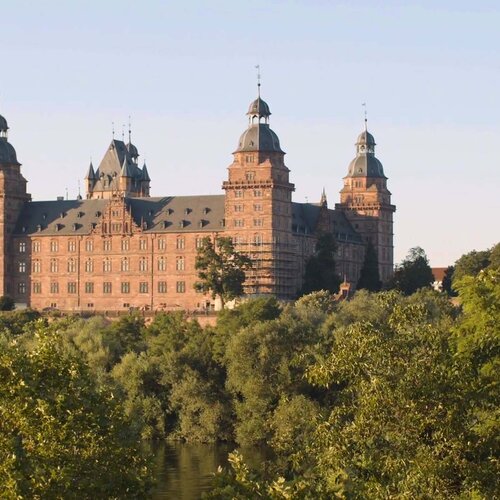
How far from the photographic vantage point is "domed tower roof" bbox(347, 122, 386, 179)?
160m

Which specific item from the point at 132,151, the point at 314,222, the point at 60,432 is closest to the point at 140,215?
the point at 314,222

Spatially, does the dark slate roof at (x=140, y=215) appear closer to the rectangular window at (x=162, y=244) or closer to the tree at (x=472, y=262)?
the rectangular window at (x=162, y=244)

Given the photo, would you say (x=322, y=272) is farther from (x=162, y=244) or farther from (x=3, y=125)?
(x=3, y=125)

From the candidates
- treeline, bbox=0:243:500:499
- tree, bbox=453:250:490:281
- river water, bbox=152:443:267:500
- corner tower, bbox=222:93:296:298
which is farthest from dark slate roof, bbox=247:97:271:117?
treeline, bbox=0:243:500:499

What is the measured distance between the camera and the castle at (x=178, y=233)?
14150 cm

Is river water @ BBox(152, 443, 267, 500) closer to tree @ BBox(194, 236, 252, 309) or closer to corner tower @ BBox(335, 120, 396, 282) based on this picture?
tree @ BBox(194, 236, 252, 309)

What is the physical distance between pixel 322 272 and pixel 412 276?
33.1ft

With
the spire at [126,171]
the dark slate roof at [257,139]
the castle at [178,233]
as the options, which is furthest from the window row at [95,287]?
the spire at [126,171]

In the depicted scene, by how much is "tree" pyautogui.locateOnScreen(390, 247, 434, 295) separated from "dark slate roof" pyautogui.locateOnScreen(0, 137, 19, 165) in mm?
39480

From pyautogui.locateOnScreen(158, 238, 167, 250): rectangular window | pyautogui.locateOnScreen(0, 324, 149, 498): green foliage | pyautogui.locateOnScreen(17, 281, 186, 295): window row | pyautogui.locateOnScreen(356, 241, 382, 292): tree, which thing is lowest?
pyautogui.locateOnScreen(0, 324, 149, 498): green foliage

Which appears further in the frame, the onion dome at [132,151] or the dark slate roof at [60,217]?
the onion dome at [132,151]

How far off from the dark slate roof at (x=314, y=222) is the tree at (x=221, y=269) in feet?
37.6

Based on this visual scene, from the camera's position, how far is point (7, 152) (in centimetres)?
15525

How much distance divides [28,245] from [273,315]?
154 ft
